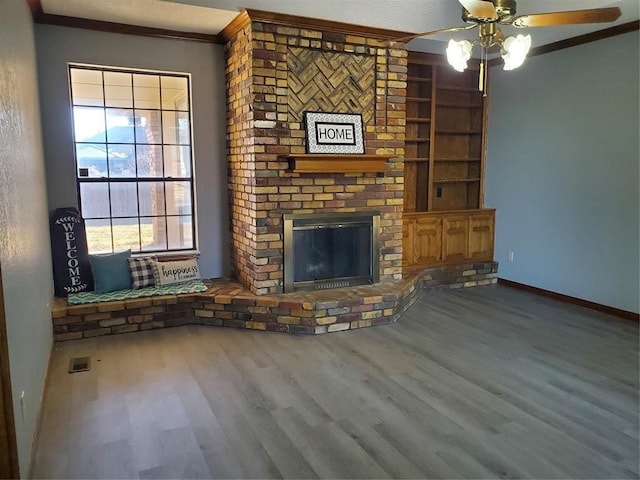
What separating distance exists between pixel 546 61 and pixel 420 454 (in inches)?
185

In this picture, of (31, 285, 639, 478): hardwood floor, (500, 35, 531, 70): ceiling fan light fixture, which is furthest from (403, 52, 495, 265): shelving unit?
(500, 35, 531, 70): ceiling fan light fixture

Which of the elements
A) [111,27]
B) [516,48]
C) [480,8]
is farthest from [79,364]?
[516,48]

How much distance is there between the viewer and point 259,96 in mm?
4363

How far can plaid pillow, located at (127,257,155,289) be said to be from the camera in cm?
460

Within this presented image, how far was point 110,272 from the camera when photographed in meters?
4.52

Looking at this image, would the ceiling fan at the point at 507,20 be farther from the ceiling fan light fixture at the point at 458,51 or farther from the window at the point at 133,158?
the window at the point at 133,158

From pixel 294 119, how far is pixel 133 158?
64.3 inches

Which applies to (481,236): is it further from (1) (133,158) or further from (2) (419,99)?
(1) (133,158)

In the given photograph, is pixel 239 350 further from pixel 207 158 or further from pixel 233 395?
pixel 207 158

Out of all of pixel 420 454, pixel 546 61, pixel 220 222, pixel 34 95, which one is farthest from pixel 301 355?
pixel 546 61

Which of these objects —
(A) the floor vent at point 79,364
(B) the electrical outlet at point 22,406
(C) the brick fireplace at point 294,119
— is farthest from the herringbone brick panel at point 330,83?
(B) the electrical outlet at point 22,406

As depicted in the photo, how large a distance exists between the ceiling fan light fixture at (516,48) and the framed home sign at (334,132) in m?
1.81

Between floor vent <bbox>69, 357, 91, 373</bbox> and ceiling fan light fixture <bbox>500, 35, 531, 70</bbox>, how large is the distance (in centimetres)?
353

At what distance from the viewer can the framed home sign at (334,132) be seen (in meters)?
4.58
